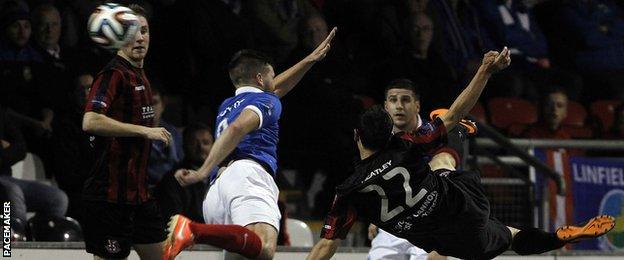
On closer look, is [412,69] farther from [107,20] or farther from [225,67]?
[107,20]

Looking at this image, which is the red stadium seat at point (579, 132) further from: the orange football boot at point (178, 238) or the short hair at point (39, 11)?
the orange football boot at point (178, 238)

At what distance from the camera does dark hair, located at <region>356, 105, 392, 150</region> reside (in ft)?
23.8

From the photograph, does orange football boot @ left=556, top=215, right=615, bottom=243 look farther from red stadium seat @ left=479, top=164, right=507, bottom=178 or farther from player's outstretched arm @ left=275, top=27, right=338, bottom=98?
red stadium seat @ left=479, top=164, right=507, bottom=178

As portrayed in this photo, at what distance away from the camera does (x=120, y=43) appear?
729cm

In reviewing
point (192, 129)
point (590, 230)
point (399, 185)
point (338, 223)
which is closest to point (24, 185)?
point (192, 129)

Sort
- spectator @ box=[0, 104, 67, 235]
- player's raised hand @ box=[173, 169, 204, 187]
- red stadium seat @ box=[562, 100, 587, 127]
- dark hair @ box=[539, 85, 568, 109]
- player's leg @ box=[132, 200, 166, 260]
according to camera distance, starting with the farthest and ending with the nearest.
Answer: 1. red stadium seat @ box=[562, 100, 587, 127]
2. dark hair @ box=[539, 85, 568, 109]
3. spectator @ box=[0, 104, 67, 235]
4. player's leg @ box=[132, 200, 166, 260]
5. player's raised hand @ box=[173, 169, 204, 187]

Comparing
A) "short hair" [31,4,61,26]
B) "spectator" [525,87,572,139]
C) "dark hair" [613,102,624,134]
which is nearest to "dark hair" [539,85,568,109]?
"spectator" [525,87,572,139]

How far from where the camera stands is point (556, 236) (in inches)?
324

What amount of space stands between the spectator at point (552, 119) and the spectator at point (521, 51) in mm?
713

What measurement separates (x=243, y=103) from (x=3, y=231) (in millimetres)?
2210

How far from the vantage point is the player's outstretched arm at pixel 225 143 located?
6.96 meters

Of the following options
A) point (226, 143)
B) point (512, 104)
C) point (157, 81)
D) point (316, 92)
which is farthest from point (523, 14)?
point (226, 143)

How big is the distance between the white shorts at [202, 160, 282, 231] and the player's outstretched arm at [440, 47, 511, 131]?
1028 millimetres

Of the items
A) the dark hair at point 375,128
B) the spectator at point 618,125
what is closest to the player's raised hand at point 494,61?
the dark hair at point 375,128
